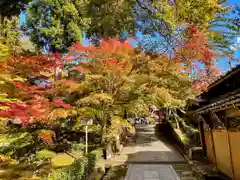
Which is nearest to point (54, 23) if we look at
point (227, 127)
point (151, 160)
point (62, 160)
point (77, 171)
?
point (62, 160)

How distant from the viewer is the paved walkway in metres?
9.88

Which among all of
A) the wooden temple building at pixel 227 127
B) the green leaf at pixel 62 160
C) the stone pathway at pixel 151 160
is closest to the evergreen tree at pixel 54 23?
the green leaf at pixel 62 160

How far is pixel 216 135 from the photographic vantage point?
10.4 m

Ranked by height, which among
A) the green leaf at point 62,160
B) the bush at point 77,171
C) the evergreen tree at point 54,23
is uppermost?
the evergreen tree at point 54,23

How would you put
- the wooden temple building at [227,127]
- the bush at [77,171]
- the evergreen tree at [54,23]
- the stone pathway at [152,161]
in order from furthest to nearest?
the evergreen tree at [54,23]
the stone pathway at [152,161]
the wooden temple building at [227,127]
the bush at [77,171]

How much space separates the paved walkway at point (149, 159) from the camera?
988cm

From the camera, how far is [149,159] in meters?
13.4

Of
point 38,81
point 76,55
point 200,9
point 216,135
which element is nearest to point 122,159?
point 216,135

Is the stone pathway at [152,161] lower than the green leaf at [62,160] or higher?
lower

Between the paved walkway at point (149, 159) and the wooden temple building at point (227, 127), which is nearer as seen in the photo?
the wooden temple building at point (227, 127)

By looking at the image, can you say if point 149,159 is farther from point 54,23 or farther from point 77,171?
point 54,23

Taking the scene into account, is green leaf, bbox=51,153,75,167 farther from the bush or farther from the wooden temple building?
the wooden temple building

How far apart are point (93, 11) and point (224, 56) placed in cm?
1237

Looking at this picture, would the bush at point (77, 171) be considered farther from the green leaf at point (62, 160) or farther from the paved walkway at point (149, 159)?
the green leaf at point (62, 160)
